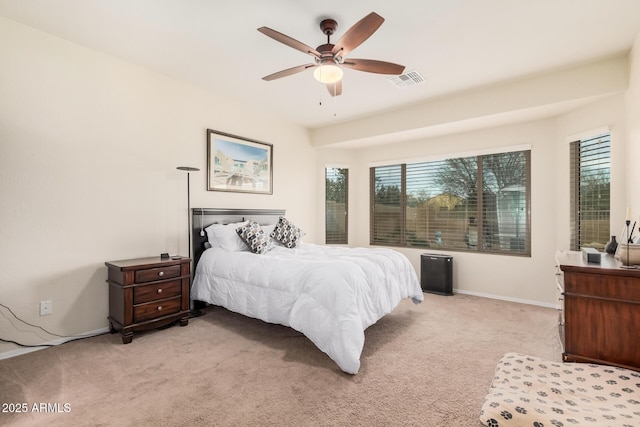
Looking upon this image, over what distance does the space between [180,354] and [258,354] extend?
68 centimetres

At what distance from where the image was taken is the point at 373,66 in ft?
8.76

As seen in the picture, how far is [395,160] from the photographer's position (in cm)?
561

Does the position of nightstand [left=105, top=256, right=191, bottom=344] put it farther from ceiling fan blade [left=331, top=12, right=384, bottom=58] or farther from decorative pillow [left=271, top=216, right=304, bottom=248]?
ceiling fan blade [left=331, top=12, right=384, bottom=58]

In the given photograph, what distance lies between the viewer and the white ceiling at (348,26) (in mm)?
2436

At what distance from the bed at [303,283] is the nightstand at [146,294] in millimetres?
354

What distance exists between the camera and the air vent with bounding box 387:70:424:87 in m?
3.56

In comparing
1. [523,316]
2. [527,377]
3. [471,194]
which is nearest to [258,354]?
[527,377]

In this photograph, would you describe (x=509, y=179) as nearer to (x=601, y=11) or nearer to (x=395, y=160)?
(x=395, y=160)

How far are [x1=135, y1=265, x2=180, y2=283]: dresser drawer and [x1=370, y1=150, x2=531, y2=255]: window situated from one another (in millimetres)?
3732

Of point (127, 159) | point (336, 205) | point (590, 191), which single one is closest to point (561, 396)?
point (590, 191)

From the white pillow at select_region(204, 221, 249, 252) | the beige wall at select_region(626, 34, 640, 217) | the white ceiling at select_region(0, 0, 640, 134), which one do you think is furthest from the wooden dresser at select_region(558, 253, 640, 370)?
the white pillow at select_region(204, 221, 249, 252)

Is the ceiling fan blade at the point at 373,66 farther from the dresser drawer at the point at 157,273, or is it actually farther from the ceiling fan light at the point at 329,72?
the dresser drawer at the point at 157,273

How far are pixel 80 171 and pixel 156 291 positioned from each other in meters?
1.40

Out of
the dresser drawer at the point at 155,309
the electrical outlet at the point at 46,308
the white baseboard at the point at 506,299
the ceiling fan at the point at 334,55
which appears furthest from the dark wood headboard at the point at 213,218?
the white baseboard at the point at 506,299
